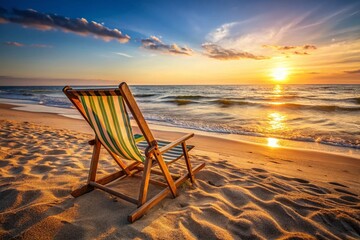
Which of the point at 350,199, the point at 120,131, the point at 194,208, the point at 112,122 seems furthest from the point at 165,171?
A: the point at 350,199


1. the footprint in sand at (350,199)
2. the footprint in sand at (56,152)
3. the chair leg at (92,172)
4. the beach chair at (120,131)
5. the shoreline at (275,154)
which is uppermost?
the beach chair at (120,131)

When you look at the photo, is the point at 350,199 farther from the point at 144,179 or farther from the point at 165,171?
the point at 144,179

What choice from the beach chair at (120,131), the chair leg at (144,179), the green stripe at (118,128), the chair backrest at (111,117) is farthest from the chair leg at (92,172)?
the chair leg at (144,179)

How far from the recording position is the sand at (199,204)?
1.82 meters

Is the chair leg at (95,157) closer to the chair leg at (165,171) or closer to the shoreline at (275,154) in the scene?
the chair leg at (165,171)

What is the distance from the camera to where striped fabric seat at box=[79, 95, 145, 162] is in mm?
1913

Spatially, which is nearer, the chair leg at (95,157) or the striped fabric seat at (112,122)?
the striped fabric seat at (112,122)

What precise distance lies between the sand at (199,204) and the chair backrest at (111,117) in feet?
2.31

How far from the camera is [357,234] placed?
191 cm

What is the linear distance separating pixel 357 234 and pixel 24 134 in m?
6.76

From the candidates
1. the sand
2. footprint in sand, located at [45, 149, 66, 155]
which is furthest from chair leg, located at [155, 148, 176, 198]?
footprint in sand, located at [45, 149, 66, 155]

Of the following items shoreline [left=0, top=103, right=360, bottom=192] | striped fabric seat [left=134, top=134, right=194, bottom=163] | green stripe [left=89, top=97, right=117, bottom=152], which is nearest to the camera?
green stripe [left=89, top=97, right=117, bottom=152]

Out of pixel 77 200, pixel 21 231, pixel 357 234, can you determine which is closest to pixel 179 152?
pixel 77 200

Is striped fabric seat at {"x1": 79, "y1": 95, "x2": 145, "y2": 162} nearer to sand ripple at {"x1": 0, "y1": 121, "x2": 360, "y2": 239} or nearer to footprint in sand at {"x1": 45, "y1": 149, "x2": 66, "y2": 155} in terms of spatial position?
sand ripple at {"x1": 0, "y1": 121, "x2": 360, "y2": 239}
